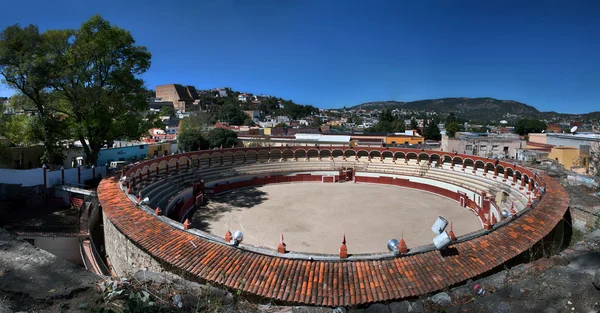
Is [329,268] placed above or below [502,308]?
below

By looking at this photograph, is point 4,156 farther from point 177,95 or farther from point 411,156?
point 177,95

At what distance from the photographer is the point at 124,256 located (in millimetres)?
11922

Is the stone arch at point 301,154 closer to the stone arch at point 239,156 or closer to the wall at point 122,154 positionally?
the stone arch at point 239,156

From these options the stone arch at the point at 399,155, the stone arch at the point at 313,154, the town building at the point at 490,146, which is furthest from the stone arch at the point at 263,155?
the town building at the point at 490,146

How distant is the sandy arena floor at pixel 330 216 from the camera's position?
18031mm

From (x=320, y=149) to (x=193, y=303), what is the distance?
35990mm

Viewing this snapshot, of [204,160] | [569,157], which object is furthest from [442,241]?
[569,157]

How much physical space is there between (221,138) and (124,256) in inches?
1262

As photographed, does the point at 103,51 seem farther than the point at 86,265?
Yes

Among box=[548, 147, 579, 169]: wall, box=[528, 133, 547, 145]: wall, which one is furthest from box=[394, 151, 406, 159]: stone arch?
box=[528, 133, 547, 145]: wall

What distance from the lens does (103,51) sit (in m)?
21.5

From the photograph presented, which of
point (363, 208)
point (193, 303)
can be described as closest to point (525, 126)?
point (363, 208)

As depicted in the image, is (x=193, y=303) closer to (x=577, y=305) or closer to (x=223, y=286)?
(x=223, y=286)

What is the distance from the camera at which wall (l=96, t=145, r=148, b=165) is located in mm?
31741
